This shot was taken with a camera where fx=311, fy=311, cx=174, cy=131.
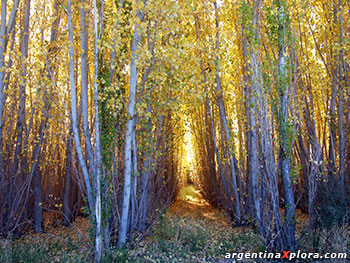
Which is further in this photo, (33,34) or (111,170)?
(33,34)

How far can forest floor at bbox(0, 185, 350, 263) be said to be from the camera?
4.18m

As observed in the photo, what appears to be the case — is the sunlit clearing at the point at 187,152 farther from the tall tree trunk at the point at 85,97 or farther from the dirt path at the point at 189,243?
the tall tree trunk at the point at 85,97


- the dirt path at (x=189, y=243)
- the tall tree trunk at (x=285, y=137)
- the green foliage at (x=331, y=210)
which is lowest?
the dirt path at (x=189, y=243)

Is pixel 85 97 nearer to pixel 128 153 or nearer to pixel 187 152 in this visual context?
pixel 128 153

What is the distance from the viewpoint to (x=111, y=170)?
15.4 ft

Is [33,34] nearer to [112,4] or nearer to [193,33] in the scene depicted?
[112,4]

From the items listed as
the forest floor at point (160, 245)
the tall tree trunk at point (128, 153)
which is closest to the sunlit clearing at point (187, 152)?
the forest floor at point (160, 245)

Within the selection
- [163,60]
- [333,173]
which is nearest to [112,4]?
[163,60]

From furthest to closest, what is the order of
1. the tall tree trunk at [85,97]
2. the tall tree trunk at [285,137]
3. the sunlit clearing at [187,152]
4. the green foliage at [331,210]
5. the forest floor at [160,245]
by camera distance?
the sunlit clearing at [187,152] < the green foliage at [331,210] < the tall tree trunk at [85,97] < the forest floor at [160,245] < the tall tree trunk at [285,137]

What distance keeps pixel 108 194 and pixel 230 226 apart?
2.88m

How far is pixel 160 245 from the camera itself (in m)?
4.69

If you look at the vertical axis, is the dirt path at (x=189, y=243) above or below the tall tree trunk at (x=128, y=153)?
below

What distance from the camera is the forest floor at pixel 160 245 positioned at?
13.7 ft

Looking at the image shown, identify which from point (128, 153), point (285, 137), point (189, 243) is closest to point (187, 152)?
point (189, 243)
